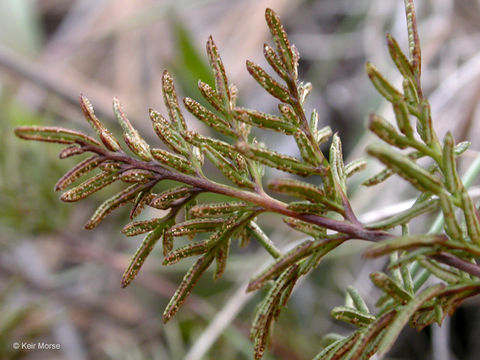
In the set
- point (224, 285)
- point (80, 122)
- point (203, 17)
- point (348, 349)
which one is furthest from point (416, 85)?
point (203, 17)

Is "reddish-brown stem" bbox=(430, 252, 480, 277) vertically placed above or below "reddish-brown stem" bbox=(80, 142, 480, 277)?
below

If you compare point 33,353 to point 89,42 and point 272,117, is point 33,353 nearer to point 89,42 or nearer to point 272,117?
point 272,117

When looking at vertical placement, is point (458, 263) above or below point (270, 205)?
below

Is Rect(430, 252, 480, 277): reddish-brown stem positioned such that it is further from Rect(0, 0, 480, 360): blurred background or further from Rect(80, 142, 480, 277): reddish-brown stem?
Rect(0, 0, 480, 360): blurred background

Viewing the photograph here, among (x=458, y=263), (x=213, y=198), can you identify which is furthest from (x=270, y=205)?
(x=213, y=198)

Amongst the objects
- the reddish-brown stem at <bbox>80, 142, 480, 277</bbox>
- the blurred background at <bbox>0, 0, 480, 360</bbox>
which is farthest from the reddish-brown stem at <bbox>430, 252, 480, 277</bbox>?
the blurred background at <bbox>0, 0, 480, 360</bbox>

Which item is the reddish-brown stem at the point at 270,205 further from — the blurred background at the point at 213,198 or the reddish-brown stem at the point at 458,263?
the blurred background at the point at 213,198

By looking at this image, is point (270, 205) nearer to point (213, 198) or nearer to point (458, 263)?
point (458, 263)

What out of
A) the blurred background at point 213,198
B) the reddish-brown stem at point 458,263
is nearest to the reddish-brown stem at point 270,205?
the reddish-brown stem at point 458,263
